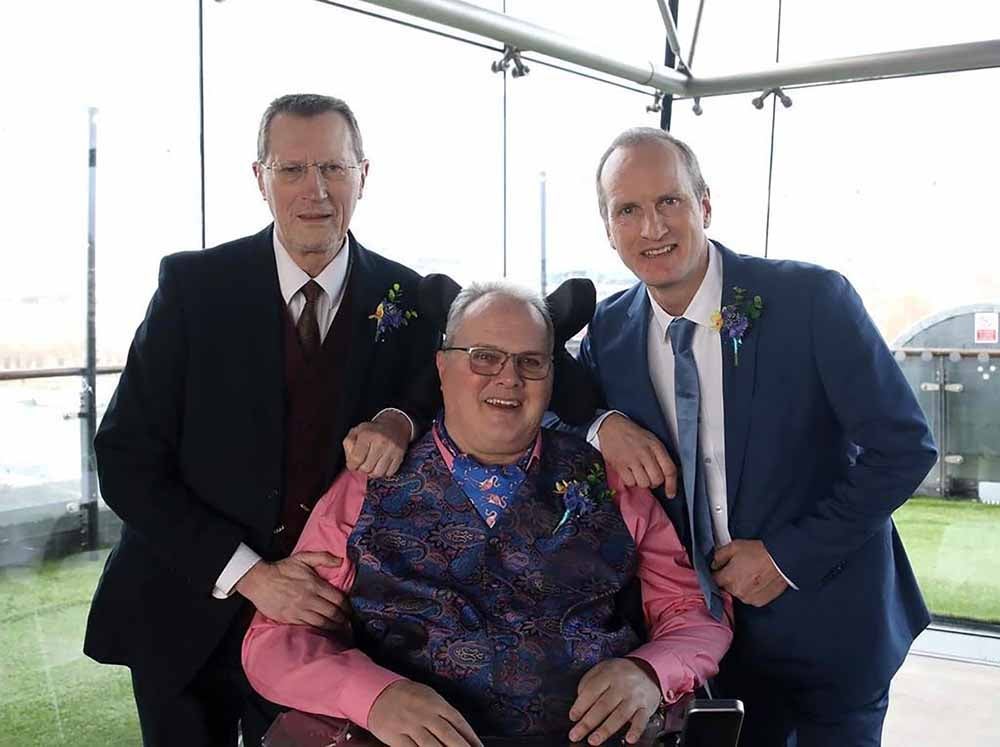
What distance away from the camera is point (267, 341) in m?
2.13

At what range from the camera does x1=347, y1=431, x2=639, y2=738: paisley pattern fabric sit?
196 cm

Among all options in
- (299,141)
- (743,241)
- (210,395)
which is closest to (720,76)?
(743,241)

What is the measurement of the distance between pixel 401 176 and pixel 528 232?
2.62ft

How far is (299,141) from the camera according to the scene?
84.1 inches

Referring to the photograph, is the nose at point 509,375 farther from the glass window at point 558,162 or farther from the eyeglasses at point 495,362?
the glass window at point 558,162

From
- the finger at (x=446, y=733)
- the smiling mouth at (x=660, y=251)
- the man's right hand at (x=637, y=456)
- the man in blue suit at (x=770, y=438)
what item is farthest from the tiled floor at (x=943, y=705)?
the finger at (x=446, y=733)

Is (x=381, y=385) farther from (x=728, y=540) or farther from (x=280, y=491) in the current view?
(x=728, y=540)

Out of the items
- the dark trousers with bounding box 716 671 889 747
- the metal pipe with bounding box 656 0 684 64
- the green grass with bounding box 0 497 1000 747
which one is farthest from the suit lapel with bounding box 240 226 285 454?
the metal pipe with bounding box 656 0 684 64

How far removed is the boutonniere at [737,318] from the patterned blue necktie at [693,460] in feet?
0.30

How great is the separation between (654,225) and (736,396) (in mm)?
401

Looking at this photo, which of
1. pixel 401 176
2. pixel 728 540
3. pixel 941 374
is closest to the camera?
pixel 728 540

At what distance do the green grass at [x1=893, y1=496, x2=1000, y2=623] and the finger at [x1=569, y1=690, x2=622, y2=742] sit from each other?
4.28 meters

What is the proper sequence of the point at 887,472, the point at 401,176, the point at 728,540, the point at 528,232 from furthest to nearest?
1. the point at 528,232
2. the point at 401,176
3. the point at 728,540
4. the point at 887,472

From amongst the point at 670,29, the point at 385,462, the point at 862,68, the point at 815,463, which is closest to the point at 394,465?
the point at 385,462
